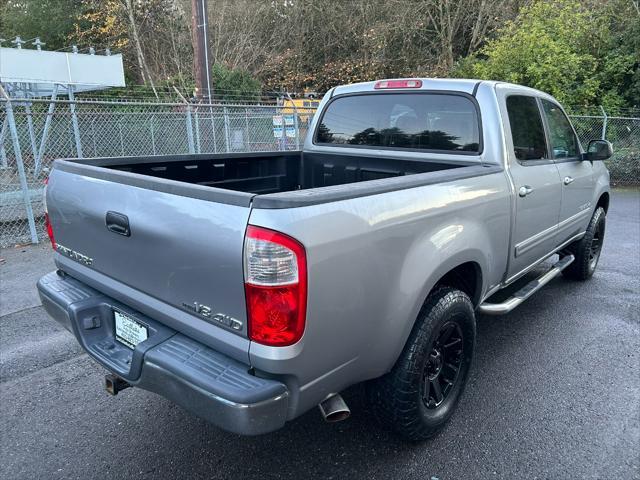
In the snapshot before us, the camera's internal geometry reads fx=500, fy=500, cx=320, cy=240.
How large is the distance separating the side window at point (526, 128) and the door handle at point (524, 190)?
8.7 inches

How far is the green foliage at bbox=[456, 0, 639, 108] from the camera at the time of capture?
13.2 metres

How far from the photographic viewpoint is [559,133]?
430 centimetres

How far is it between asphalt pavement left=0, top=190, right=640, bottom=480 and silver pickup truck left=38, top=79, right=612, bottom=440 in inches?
11.7

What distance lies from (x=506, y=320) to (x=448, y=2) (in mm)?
16925

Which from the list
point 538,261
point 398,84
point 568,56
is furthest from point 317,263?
point 568,56

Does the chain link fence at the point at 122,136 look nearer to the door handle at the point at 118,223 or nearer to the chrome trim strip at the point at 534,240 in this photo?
the door handle at the point at 118,223

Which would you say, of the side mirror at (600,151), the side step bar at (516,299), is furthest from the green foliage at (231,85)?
the side step bar at (516,299)

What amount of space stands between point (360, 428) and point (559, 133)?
3.05 m

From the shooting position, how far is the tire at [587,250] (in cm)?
510

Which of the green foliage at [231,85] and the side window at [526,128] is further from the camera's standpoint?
the green foliage at [231,85]

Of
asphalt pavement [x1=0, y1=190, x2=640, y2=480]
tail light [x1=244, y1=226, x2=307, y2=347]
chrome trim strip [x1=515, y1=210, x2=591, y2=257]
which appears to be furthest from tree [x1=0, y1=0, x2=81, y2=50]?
tail light [x1=244, y1=226, x2=307, y2=347]

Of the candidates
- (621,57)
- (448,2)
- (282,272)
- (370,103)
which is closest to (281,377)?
(282,272)

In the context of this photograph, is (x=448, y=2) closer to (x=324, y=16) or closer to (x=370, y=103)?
(x=324, y=16)

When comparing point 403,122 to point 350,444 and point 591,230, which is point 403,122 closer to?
point 350,444
